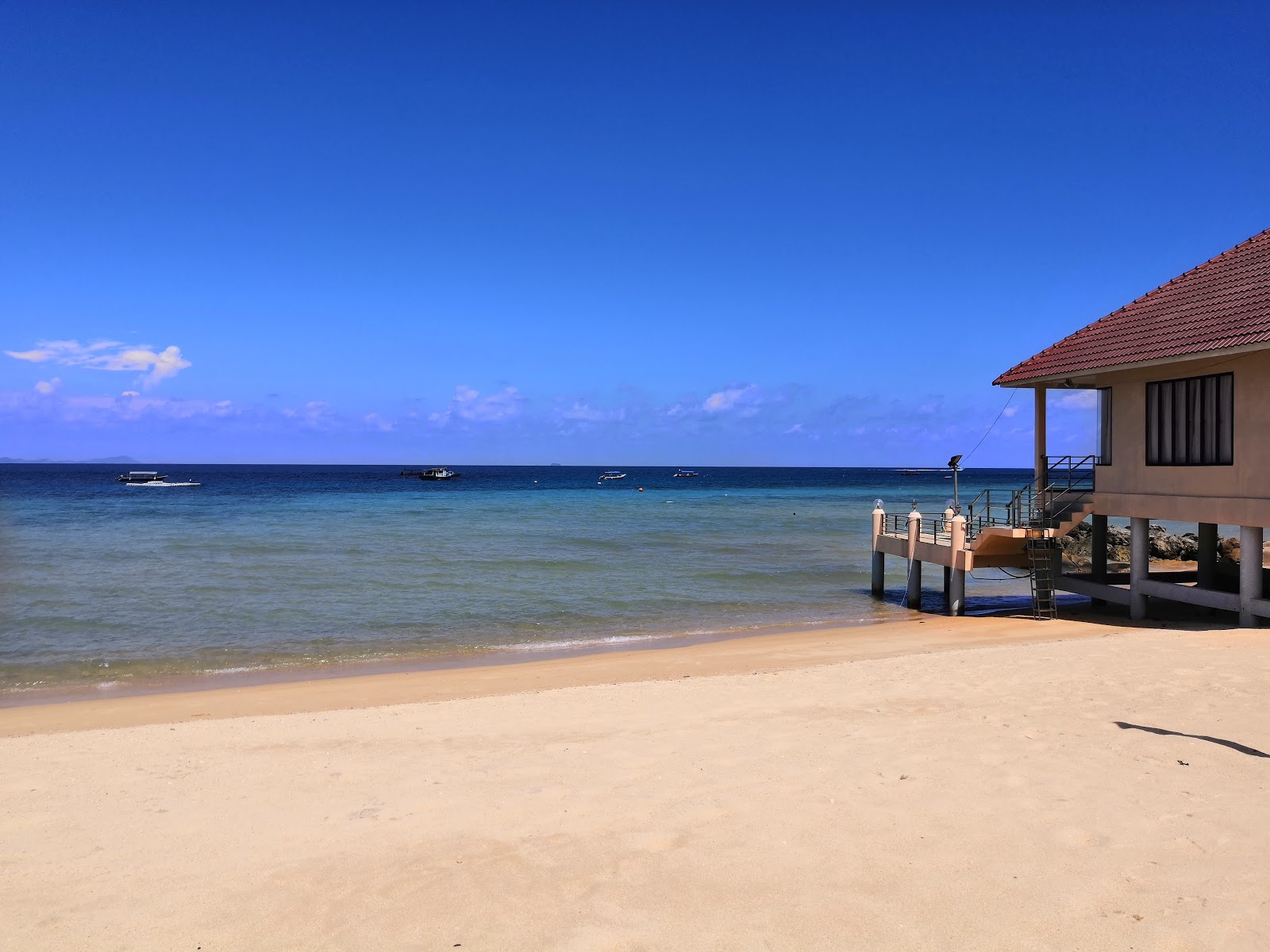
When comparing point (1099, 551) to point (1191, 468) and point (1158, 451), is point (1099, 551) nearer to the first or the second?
point (1158, 451)

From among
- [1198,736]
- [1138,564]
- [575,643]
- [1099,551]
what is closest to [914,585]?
[1099,551]

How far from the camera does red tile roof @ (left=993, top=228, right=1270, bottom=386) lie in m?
15.0

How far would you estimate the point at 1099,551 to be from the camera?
21422 millimetres

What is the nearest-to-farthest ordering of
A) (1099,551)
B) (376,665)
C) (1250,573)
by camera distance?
(1250,573) → (376,665) → (1099,551)

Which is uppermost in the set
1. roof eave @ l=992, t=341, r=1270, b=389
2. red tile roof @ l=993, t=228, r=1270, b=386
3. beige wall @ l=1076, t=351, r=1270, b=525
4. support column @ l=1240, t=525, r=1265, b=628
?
red tile roof @ l=993, t=228, r=1270, b=386

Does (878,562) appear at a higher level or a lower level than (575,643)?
higher

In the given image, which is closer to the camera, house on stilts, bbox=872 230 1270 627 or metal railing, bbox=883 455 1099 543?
house on stilts, bbox=872 230 1270 627

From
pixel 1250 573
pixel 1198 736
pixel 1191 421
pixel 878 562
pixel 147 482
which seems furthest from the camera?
pixel 147 482

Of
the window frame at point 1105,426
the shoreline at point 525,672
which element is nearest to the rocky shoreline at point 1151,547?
the window frame at point 1105,426

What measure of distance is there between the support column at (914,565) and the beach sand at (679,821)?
1093 centimetres

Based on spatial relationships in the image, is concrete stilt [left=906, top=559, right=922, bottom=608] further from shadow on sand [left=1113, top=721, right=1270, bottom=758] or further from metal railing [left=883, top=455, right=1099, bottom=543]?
shadow on sand [left=1113, top=721, right=1270, bottom=758]

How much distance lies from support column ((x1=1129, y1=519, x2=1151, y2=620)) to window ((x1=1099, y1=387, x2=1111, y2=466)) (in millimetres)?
1537

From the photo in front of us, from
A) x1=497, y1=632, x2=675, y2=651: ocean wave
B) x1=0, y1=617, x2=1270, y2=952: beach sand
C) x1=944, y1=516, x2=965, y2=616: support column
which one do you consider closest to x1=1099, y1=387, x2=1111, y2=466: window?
x1=944, y1=516, x2=965, y2=616: support column

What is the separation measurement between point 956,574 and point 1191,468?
575 cm
